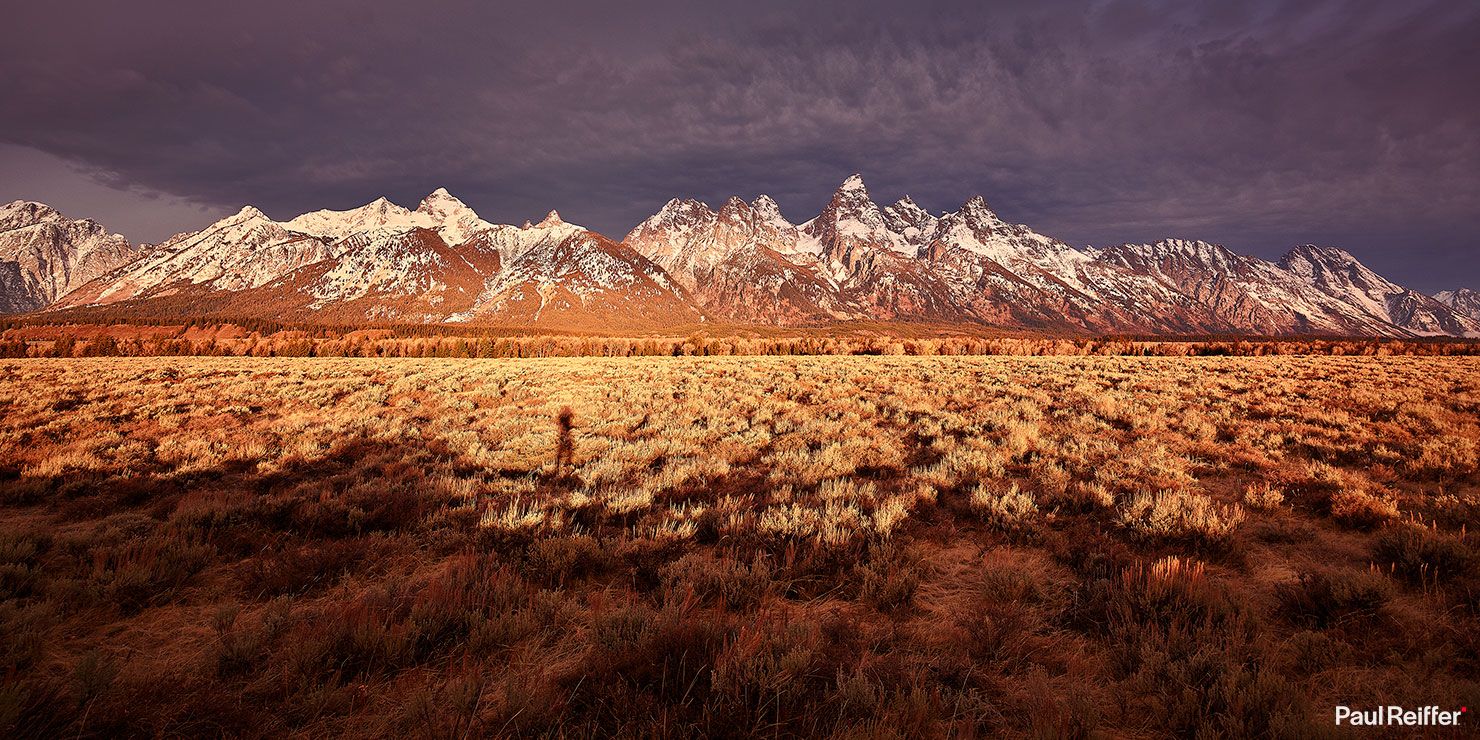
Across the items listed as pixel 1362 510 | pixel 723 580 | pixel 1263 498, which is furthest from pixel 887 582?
pixel 1362 510

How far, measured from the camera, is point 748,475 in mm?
8930

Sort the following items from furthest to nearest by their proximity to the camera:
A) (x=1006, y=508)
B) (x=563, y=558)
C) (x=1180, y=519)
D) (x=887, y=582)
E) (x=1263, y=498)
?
(x=1263, y=498) < (x=1006, y=508) < (x=1180, y=519) < (x=563, y=558) < (x=887, y=582)

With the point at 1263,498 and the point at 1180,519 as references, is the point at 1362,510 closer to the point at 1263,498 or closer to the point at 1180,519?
the point at 1263,498

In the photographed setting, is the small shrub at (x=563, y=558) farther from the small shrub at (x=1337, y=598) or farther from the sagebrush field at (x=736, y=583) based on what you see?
the small shrub at (x=1337, y=598)

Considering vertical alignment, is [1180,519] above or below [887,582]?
above

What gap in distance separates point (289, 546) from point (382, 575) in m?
1.48

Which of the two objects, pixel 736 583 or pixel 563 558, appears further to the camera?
pixel 563 558

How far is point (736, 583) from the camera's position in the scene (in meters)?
4.86

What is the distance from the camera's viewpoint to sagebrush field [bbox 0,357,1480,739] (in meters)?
3.26

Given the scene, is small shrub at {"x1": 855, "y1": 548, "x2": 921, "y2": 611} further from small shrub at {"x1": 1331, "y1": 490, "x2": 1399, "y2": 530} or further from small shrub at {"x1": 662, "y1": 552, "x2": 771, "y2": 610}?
small shrub at {"x1": 1331, "y1": 490, "x2": 1399, "y2": 530}

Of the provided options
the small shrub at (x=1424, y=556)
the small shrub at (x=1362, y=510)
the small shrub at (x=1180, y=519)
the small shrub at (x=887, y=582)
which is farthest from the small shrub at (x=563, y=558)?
the small shrub at (x=1362, y=510)

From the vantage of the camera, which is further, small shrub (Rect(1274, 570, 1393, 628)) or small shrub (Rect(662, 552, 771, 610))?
small shrub (Rect(662, 552, 771, 610))

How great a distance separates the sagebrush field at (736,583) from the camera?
3.26 m

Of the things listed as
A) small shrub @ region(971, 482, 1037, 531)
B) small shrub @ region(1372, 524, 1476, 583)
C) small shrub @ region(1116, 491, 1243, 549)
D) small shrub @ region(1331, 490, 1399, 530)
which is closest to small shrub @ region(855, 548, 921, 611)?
small shrub @ region(971, 482, 1037, 531)
